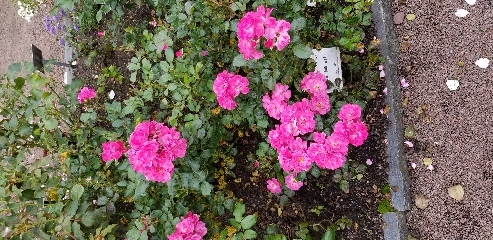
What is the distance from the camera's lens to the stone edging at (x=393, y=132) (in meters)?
2.26

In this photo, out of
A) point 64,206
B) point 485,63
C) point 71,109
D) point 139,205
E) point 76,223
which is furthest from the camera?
point 485,63

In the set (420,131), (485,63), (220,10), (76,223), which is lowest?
(420,131)

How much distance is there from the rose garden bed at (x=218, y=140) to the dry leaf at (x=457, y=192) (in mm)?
333

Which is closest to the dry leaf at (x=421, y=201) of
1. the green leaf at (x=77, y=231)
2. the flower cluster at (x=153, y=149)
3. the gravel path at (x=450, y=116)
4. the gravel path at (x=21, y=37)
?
the gravel path at (x=450, y=116)

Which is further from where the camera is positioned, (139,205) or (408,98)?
(408,98)

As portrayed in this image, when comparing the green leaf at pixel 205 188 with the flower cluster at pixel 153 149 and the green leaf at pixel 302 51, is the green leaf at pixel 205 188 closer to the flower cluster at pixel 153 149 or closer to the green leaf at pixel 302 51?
the flower cluster at pixel 153 149

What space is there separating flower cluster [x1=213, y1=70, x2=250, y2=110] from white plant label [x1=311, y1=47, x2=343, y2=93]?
53 cm

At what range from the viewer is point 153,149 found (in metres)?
1.62

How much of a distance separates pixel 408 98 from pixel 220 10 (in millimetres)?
A: 1115

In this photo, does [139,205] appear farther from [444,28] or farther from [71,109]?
[444,28]

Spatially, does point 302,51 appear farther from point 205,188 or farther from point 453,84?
point 453,84

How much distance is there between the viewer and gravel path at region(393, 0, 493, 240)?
2.26 m

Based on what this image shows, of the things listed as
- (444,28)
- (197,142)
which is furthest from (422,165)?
(197,142)

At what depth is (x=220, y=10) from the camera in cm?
227
